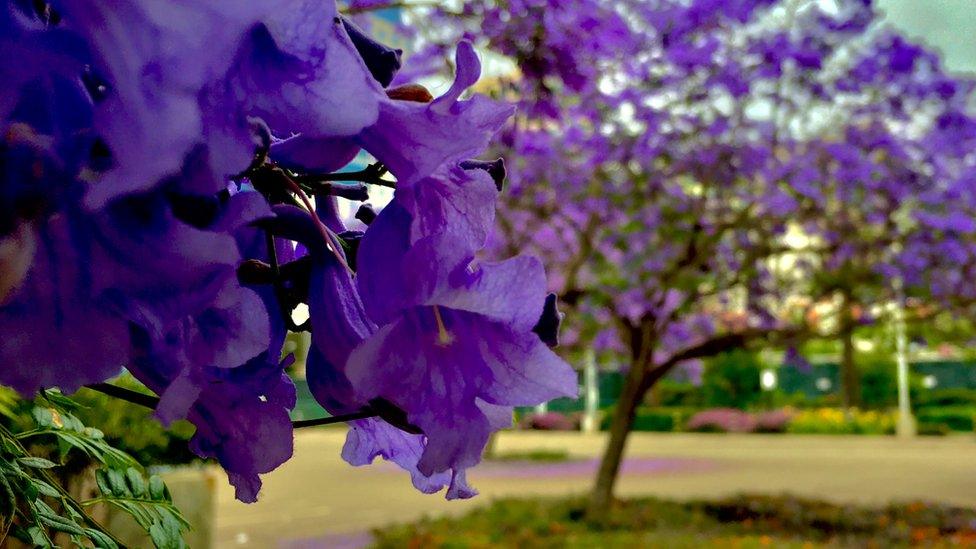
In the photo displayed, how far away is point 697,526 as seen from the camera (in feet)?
31.6

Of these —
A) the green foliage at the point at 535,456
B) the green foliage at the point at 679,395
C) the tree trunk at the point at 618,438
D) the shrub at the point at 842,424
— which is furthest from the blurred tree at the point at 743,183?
the green foliage at the point at 679,395

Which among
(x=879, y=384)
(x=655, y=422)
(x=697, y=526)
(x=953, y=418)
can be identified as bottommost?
(x=697, y=526)

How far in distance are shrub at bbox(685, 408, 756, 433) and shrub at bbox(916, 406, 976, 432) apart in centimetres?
415

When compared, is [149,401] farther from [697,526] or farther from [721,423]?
[721,423]

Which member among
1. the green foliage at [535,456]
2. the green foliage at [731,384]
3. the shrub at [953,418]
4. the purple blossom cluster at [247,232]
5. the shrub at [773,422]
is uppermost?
the green foliage at [731,384]

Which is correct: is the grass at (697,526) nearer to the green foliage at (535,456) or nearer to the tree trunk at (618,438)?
the tree trunk at (618,438)

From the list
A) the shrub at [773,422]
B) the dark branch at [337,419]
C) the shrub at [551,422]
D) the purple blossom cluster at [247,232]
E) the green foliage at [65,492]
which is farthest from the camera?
the shrub at [551,422]

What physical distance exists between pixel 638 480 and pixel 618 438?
18.0 feet

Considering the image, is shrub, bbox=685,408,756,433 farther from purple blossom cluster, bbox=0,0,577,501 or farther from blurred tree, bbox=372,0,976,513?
purple blossom cluster, bbox=0,0,577,501

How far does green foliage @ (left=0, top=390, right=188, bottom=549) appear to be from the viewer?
0.60 m

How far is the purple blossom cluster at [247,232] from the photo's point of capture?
32 centimetres

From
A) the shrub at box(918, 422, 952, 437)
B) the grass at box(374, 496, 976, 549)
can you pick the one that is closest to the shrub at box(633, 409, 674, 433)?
the shrub at box(918, 422, 952, 437)

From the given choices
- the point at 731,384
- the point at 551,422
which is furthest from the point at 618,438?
the point at 731,384

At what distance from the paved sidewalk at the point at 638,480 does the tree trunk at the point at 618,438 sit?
1.65m
